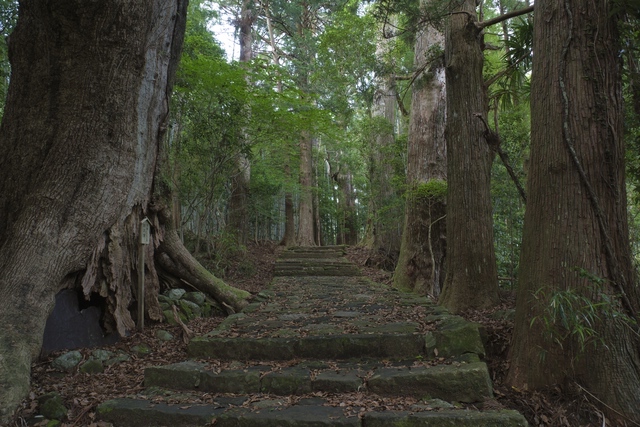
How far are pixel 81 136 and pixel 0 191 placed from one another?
33.8 inches

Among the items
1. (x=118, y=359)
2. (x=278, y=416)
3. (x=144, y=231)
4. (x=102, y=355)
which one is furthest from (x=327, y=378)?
(x=144, y=231)

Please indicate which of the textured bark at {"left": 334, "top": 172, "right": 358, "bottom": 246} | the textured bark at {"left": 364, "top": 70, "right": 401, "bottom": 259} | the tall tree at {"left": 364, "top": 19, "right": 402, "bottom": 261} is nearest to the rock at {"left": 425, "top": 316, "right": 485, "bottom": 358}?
the tall tree at {"left": 364, "top": 19, "right": 402, "bottom": 261}

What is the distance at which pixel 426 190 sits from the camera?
6.75m

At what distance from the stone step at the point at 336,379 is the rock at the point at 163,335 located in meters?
1.04

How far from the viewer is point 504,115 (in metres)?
7.92

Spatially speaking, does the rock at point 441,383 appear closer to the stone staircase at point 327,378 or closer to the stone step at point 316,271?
the stone staircase at point 327,378

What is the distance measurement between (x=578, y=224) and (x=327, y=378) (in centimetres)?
206

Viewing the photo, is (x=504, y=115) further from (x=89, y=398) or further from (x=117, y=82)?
(x=89, y=398)

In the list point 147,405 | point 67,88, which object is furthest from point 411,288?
point 67,88

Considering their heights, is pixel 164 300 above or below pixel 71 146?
below

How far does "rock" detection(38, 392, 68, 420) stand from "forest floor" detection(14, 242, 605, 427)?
0.13 ft

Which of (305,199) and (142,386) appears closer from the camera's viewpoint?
(142,386)

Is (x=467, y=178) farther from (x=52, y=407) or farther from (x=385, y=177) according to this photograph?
(x=385, y=177)

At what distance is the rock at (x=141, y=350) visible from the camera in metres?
3.75
